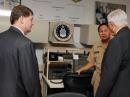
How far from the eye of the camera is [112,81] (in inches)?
83.6

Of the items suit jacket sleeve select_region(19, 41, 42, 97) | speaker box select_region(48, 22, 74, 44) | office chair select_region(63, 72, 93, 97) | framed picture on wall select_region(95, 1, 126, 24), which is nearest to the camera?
suit jacket sleeve select_region(19, 41, 42, 97)

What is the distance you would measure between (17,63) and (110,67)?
80 centimetres

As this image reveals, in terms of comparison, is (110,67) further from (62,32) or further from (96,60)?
(62,32)

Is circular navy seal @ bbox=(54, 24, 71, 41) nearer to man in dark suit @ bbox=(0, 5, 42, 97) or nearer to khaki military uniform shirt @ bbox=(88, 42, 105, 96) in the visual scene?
khaki military uniform shirt @ bbox=(88, 42, 105, 96)

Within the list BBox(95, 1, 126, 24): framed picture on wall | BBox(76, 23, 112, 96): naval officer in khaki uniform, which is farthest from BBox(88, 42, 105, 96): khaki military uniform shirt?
BBox(95, 1, 126, 24): framed picture on wall

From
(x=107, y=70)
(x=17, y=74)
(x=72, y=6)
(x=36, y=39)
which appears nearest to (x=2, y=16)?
(x=36, y=39)

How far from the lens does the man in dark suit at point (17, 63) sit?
2072mm

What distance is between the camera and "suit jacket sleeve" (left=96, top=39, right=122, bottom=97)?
6.87 feet

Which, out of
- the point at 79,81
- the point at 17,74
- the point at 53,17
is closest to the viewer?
the point at 17,74

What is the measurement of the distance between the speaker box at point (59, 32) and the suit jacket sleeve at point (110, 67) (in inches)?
62.4

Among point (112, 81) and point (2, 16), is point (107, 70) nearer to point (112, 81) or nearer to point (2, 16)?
point (112, 81)

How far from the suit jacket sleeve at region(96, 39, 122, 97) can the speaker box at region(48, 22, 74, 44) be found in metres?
1.59

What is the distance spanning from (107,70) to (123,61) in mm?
160

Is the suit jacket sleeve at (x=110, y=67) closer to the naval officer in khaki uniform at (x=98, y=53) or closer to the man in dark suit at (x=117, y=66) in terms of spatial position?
the man in dark suit at (x=117, y=66)
